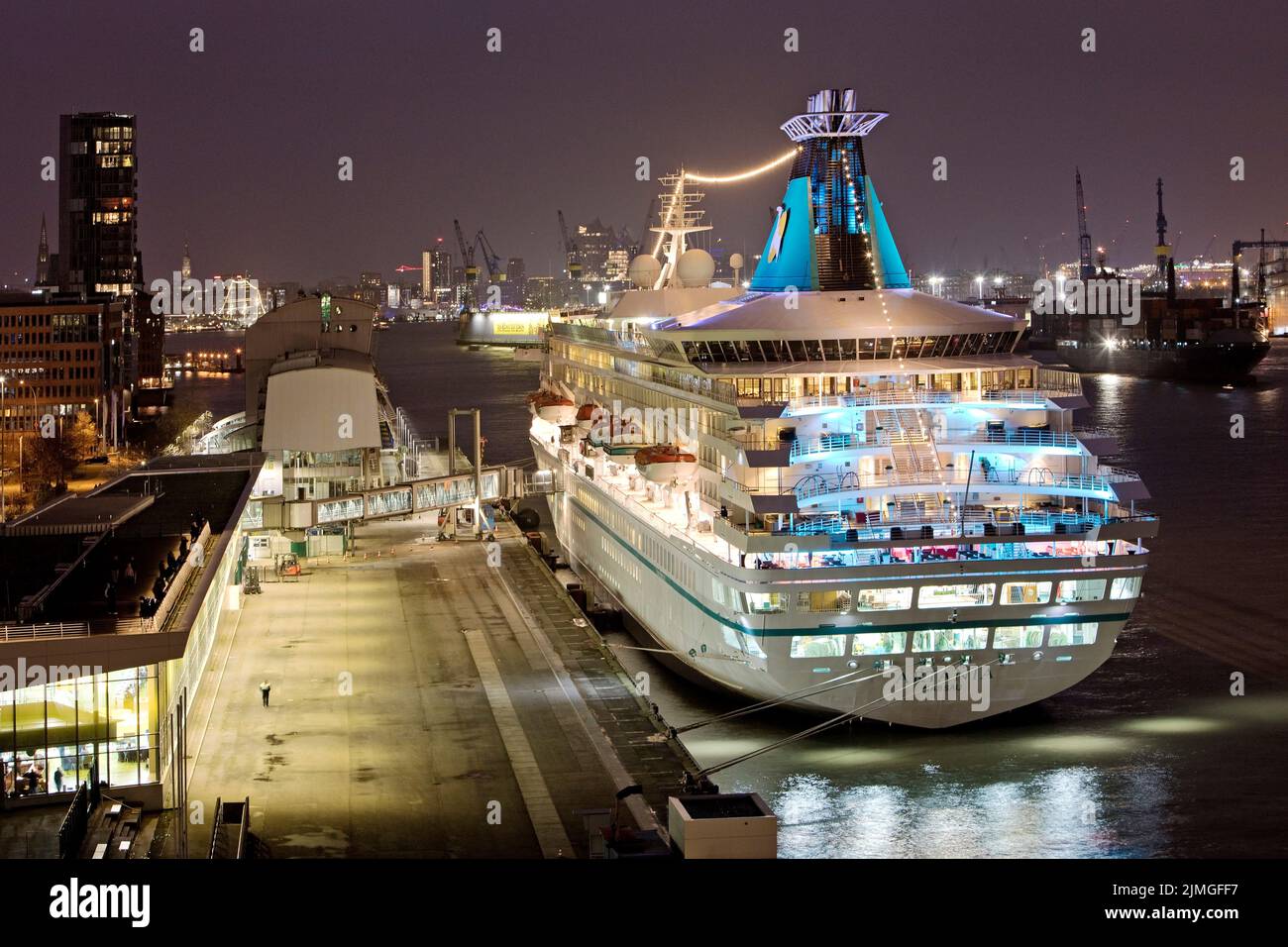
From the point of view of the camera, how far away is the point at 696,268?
5041cm

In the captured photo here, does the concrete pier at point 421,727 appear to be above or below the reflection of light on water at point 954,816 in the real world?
above

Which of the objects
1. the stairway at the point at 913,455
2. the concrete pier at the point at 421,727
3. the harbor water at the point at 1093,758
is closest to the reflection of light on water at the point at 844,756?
the harbor water at the point at 1093,758

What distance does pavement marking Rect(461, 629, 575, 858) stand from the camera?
21094 millimetres

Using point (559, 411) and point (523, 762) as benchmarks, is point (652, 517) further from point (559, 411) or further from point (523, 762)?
point (559, 411)

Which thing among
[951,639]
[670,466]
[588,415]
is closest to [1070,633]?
[951,639]

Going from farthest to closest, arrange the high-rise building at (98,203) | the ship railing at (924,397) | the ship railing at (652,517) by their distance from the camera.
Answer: the high-rise building at (98,203), the ship railing at (652,517), the ship railing at (924,397)

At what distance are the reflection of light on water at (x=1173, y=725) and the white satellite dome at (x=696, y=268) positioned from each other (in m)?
23.6

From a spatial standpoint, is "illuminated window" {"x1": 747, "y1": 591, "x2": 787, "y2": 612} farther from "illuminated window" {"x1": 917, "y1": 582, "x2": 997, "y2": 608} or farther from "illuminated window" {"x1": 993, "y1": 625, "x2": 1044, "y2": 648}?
"illuminated window" {"x1": 993, "y1": 625, "x2": 1044, "y2": 648}

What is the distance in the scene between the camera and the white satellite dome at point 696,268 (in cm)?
5036

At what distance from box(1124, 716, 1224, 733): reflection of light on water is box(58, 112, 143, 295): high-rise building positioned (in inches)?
4900

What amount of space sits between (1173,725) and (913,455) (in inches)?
286

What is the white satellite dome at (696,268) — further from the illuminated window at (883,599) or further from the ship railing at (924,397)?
the illuminated window at (883,599)

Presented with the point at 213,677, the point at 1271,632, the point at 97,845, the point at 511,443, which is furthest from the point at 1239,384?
the point at 97,845

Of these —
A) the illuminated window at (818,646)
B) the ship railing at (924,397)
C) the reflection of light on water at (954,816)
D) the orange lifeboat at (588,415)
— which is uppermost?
the ship railing at (924,397)
